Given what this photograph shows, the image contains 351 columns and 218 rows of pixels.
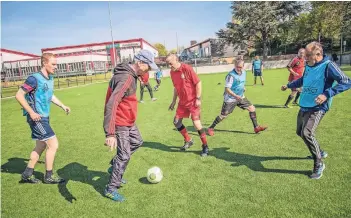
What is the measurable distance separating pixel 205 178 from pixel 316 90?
244 cm

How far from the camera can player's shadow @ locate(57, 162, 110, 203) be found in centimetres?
465

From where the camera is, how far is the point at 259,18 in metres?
44.8

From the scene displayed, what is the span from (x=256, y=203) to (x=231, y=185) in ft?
2.12

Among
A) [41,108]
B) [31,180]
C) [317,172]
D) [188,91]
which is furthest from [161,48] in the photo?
[317,172]

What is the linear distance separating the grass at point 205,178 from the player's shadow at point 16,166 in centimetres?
2

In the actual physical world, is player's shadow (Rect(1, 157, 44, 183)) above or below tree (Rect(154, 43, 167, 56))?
below

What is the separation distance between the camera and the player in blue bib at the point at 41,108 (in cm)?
466

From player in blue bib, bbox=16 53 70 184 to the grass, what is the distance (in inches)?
13.8

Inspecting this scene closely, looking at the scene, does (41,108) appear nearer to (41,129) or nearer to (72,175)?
(41,129)

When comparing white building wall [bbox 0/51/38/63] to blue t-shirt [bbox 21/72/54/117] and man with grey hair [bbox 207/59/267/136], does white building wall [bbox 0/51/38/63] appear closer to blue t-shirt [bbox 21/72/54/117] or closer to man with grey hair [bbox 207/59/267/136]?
blue t-shirt [bbox 21/72/54/117]

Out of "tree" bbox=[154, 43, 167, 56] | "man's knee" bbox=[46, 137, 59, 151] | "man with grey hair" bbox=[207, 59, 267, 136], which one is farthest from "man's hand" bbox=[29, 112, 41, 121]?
"tree" bbox=[154, 43, 167, 56]

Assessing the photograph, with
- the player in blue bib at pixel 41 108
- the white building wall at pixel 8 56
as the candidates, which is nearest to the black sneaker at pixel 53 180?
the player in blue bib at pixel 41 108

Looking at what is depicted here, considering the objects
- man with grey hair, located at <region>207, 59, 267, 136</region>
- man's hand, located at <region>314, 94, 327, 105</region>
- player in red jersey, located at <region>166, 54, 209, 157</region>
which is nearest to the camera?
man's hand, located at <region>314, 94, 327, 105</region>

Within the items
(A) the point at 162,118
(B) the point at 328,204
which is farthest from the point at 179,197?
(A) the point at 162,118
